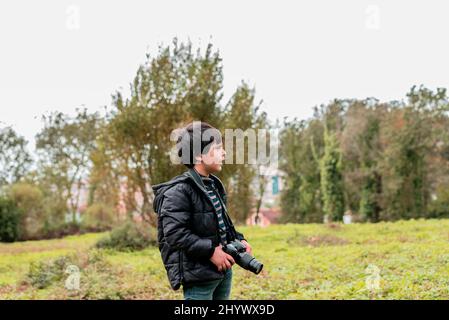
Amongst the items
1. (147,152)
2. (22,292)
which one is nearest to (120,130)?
(147,152)

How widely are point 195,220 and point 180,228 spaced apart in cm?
11

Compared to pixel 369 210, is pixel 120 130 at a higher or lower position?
higher

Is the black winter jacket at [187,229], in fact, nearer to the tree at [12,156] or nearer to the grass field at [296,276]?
the grass field at [296,276]

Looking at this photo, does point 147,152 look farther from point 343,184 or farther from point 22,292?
point 343,184

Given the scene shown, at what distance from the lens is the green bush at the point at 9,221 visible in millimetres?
19500

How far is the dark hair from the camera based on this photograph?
2.61 metres

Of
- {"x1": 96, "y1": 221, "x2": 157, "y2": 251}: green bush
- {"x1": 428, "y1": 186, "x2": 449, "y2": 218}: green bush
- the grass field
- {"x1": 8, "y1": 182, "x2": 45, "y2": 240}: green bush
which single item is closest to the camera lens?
the grass field

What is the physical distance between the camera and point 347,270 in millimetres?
7344

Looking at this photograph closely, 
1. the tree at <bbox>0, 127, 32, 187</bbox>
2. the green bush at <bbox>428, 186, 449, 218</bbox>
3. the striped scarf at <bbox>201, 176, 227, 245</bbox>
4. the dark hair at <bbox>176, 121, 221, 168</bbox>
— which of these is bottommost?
the green bush at <bbox>428, 186, 449, 218</bbox>

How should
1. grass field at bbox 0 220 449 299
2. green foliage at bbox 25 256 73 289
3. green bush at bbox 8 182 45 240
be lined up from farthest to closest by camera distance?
green bush at bbox 8 182 45 240, green foliage at bbox 25 256 73 289, grass field at bbox 0 220 449 299

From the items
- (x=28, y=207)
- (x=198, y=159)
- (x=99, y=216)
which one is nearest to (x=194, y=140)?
(x=198, y=159)

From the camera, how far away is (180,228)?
2.50m

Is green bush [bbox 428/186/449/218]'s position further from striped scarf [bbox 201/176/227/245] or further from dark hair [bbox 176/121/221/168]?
dark hair [bbox 176/121/221/168]

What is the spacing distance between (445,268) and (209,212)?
168 inches
